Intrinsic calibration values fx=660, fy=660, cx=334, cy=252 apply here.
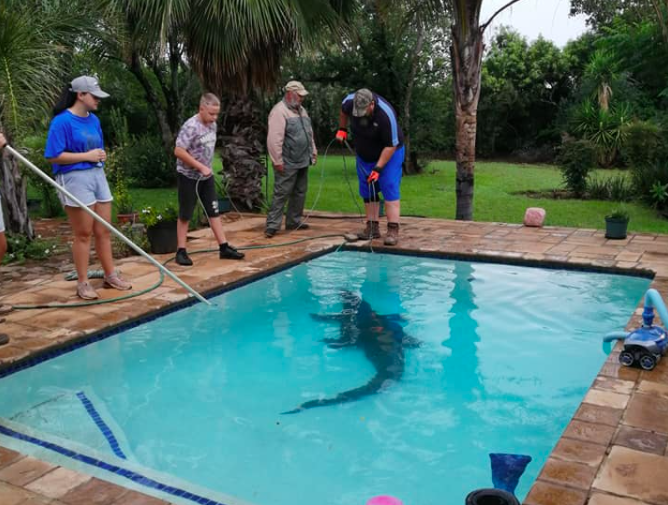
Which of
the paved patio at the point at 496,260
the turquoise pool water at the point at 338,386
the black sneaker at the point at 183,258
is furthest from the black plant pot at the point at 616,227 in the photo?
the black sneaker at the point at 183,258

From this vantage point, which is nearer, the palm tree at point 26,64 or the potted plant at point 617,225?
the palm tree at point 26,64

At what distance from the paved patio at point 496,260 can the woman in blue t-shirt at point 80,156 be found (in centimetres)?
65

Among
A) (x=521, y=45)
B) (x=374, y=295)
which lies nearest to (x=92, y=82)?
(x=374, y=295)

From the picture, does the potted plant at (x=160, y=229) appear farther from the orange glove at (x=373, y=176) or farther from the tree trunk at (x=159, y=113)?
the tree trunk at (x=159, y=113)

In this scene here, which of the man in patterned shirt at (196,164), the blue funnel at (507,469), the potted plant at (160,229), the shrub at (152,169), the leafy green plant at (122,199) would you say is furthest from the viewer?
the shrub at (152,169)

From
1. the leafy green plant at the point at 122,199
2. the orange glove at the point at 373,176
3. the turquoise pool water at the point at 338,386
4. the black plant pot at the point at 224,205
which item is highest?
the orange glove at the point at 373,176

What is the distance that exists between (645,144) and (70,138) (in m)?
9.90

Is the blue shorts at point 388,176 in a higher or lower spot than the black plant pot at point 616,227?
higher

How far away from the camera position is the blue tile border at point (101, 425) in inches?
Result: 128

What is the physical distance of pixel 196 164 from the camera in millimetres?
5949

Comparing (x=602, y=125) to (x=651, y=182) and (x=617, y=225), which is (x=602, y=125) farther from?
(x=617, y=225)

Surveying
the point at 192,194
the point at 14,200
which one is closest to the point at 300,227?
the point at 192,194

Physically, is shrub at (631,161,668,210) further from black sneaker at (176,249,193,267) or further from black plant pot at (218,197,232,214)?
black sneaker at (176,249,193,267)

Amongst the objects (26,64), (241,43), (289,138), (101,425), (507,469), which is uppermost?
(241,43)
